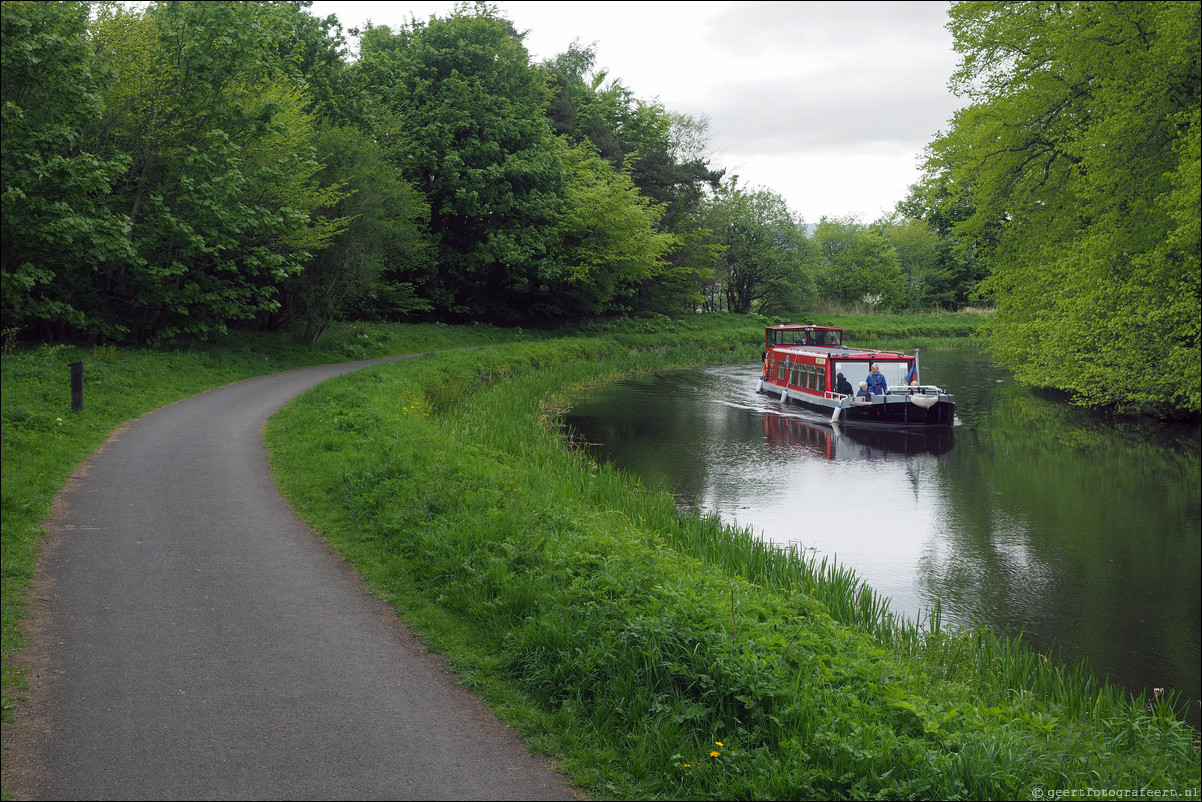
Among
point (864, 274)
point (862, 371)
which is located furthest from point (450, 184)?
point (864, 274)

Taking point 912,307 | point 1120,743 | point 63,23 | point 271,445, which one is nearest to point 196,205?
point 63,23

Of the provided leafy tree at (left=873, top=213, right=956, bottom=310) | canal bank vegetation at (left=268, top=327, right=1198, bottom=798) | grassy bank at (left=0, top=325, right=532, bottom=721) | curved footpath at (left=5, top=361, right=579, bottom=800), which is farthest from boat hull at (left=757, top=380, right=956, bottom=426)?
leafy tree at (left=873, top=213, right=956, bottom=310)

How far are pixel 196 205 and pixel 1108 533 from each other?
2111 centimetres

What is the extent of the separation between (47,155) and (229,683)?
15.5 m

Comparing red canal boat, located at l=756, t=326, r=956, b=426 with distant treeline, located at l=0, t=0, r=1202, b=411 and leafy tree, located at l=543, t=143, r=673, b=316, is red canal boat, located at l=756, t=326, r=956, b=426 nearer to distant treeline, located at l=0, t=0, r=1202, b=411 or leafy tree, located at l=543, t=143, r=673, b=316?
distant treeline, located at l=0, t=0, r=1202, b=411

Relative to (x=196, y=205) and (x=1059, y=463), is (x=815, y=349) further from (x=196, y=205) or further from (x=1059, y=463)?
(x=196, y=205)

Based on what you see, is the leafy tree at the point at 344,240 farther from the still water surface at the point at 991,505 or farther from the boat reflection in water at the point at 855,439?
the boat reflection in water at the point at 855,439

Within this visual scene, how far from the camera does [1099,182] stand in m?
11.1

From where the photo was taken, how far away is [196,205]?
2156 cm

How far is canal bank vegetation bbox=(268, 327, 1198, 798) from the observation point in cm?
478

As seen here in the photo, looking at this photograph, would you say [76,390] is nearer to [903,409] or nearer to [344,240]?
[344,240]

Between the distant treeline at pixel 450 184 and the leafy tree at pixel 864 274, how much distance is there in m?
29.3

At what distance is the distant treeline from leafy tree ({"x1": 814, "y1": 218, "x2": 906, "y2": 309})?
96.3 feet

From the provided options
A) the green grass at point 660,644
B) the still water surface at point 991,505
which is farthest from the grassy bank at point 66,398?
the still water surface at point 991,505
